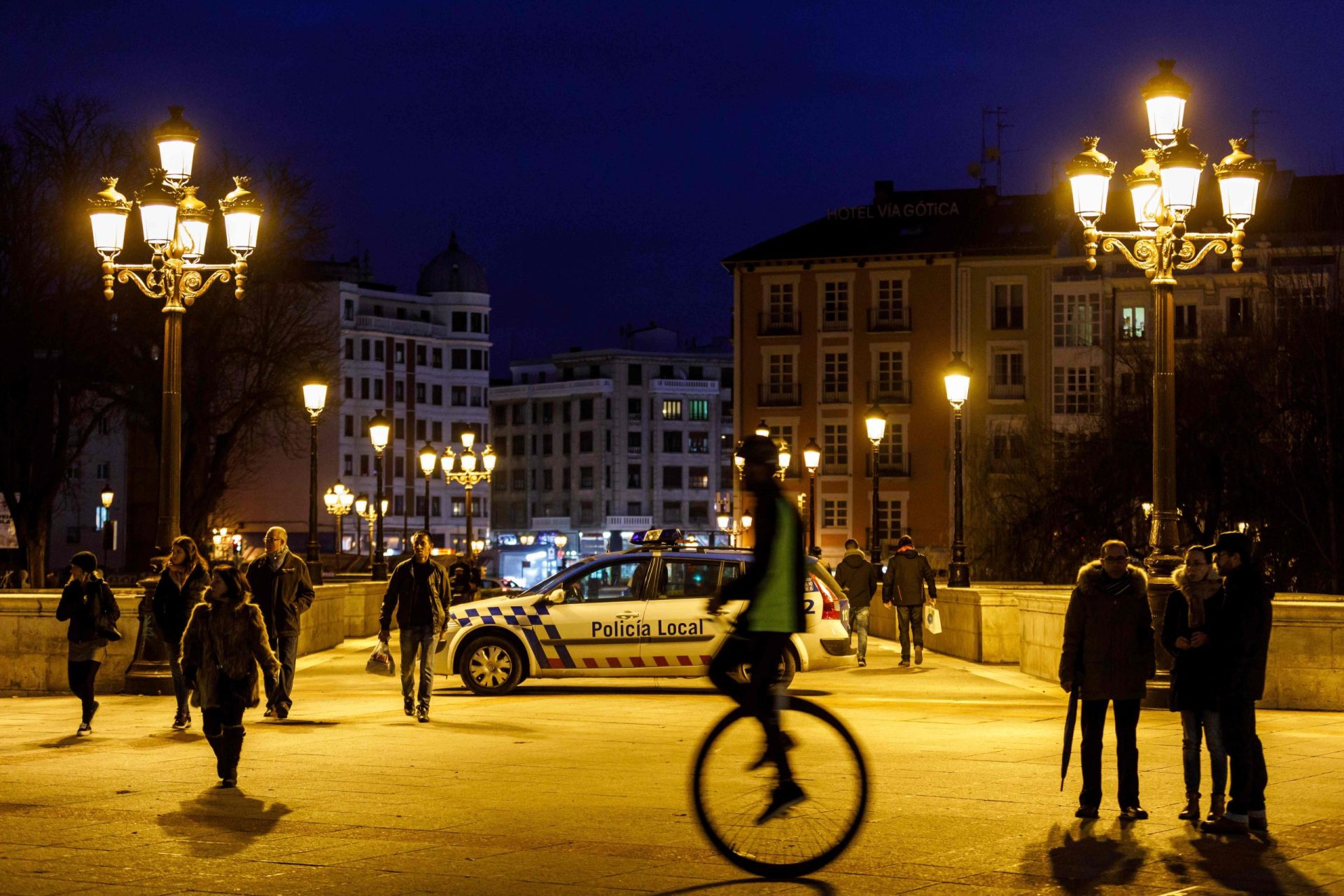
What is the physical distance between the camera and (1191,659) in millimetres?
10406

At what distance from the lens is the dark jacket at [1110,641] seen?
1044cm

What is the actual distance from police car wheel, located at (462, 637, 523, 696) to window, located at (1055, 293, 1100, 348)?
58.0 m

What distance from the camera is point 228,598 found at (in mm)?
12375

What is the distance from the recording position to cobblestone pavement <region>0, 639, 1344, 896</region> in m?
8.35

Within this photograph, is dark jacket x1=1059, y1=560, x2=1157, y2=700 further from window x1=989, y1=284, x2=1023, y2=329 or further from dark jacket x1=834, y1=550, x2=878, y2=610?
window x1=989, y1=284, x2=1023, y2=329

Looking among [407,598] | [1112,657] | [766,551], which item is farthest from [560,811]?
A: [407,598]

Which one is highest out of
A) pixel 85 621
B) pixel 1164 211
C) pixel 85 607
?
pixel 1164 211

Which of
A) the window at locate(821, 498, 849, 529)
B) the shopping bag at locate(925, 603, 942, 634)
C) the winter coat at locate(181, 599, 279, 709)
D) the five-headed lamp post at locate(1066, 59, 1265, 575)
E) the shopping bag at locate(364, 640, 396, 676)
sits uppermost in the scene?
the five-headed lamp post at locate(1066, 59, 1265, 575)

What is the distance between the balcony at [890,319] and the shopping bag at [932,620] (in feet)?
178

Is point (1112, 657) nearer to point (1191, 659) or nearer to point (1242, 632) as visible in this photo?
point (1191, 659)

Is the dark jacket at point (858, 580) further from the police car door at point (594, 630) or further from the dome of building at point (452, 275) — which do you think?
the dome of building at point (452, 275)

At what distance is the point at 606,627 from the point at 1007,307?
58987 millimetres

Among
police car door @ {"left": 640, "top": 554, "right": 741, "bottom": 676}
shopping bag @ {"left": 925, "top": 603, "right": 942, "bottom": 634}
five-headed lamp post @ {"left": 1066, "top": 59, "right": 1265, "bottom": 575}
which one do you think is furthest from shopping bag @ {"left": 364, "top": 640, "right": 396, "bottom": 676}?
shopping bag @ {"left": 925, "top": 603, "right": 942, "bottom": 634}

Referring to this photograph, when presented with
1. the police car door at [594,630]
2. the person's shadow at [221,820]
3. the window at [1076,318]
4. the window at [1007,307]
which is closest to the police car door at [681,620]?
the police car door at [594,630]
